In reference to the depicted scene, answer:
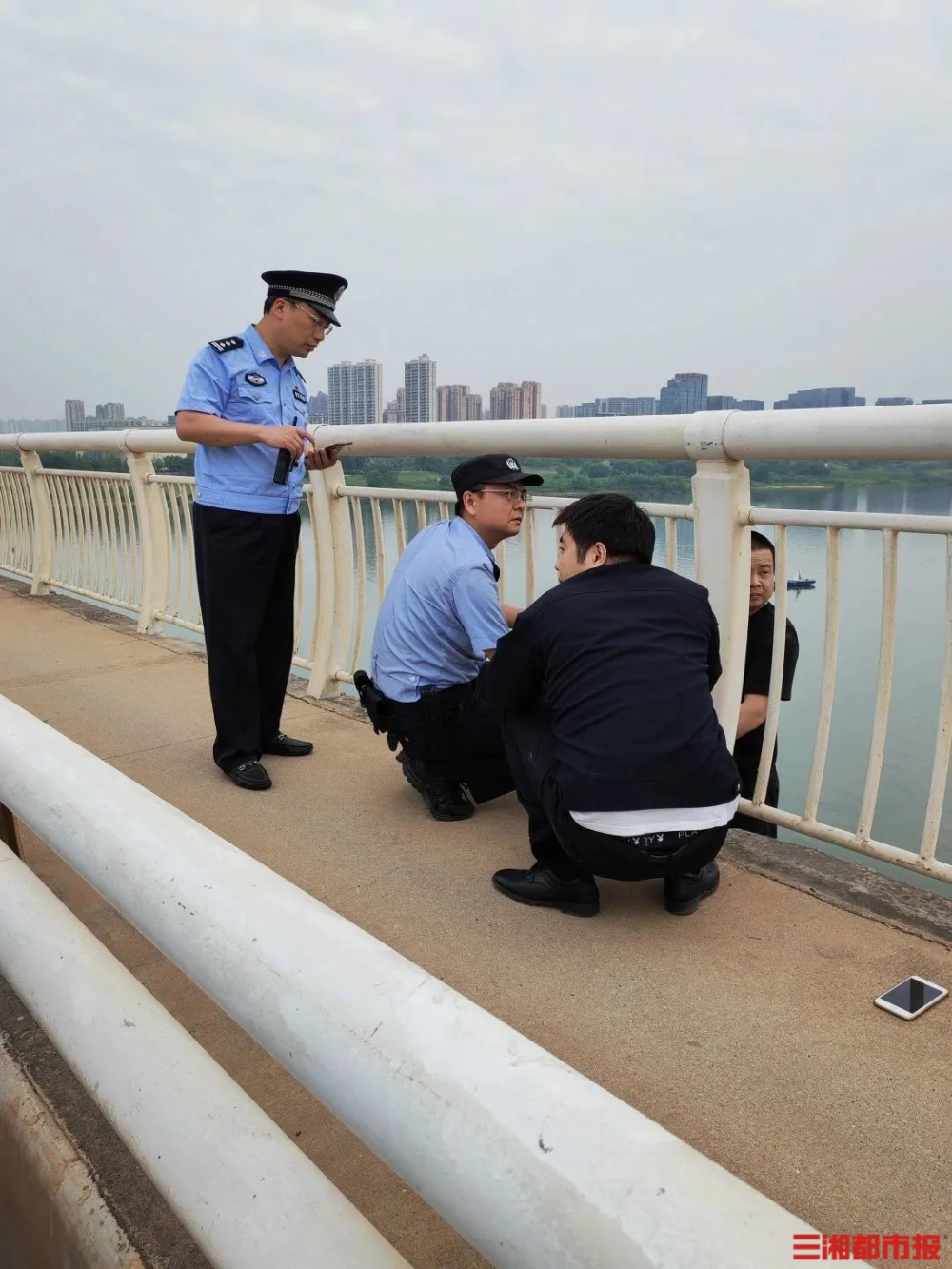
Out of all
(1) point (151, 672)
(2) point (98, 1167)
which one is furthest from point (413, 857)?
(1) point (151, 672)

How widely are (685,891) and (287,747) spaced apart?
1855mm

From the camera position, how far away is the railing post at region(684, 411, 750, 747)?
2729 mm

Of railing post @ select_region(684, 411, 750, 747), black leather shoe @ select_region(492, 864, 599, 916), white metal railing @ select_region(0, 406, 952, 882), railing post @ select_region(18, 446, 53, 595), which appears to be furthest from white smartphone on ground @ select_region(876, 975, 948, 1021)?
railing post @ select_region(18, 446, 53, 595)

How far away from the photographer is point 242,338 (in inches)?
135

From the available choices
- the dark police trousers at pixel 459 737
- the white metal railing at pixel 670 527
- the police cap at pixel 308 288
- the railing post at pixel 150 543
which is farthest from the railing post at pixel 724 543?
the railing post at pixel 150 543

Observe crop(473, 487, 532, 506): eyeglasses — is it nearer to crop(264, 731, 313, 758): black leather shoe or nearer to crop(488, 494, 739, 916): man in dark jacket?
crop(488, 494, 739, 916): man in dark jacket

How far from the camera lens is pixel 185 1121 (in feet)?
3.70

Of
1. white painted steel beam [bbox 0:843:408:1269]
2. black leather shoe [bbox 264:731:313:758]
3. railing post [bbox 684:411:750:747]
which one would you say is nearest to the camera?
white painted steel beam [bbox 0:843:408:1269]

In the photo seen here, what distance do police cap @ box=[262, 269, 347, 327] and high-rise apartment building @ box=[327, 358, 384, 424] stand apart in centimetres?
70

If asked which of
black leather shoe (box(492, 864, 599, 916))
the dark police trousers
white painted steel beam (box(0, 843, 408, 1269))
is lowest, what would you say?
black leather shoe (box(492, 864, 599, 916))

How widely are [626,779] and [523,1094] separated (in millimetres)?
1586

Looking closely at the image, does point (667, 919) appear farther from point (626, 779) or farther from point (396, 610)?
point (396, 610)

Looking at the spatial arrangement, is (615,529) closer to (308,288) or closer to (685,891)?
(685,891)

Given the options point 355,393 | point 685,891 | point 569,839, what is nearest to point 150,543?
point 355,393
